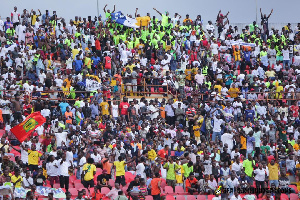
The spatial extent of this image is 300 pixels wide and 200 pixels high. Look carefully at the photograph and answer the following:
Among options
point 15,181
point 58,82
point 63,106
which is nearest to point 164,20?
point 58,82

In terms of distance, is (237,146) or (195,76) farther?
(195,76)

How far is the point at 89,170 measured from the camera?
29.1 meters

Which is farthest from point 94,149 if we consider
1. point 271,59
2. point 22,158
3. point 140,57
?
point 271,59

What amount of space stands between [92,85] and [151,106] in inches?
108

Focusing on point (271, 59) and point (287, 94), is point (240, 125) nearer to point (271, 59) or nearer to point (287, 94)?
point (287, 94)

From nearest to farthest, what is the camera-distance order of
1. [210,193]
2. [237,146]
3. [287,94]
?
[210,193], [237,146], [287,94]

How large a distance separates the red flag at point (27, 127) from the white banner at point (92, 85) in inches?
249

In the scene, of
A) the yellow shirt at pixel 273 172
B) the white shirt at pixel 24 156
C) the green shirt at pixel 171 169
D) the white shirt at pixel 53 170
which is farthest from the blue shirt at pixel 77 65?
the yellow shirt at pixel 273 172

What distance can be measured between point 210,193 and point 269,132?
5.22 m

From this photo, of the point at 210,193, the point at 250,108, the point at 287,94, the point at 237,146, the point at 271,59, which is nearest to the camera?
the point at 210,193

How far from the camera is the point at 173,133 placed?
33.1 m

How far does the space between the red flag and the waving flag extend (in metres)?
13.3

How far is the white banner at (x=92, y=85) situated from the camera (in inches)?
1432

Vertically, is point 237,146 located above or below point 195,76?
below
